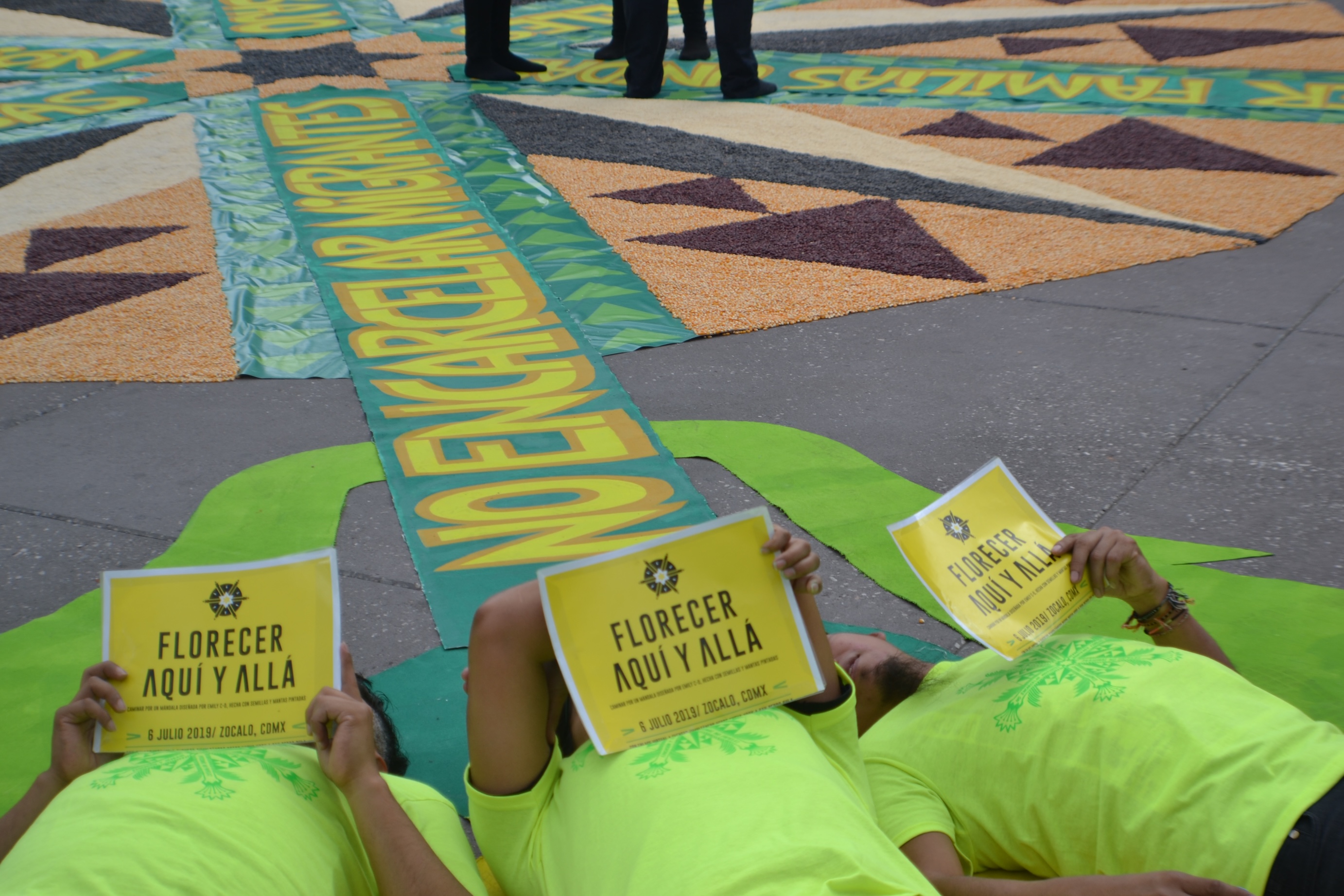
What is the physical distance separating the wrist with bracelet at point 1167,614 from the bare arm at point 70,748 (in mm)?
1365

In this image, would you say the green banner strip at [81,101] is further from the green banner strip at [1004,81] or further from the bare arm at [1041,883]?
the bare arm at [1041,883]

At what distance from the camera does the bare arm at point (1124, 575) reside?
1515 mm

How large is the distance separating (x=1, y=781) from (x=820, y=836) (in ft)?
4.34

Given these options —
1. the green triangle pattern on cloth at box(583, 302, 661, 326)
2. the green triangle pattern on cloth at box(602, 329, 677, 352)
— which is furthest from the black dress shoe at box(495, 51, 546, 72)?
the green triangle pattern on cloth at box(602, 329, 677, 352)

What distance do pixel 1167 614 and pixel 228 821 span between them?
1277 millimetres

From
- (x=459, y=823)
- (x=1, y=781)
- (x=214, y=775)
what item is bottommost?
(x=1, y=781)

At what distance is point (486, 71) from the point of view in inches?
253

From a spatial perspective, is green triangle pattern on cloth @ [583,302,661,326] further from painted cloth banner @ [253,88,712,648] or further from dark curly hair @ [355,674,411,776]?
dark curly hair @ [355,674,411,776]

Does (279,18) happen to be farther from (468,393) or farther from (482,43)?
(468,393)

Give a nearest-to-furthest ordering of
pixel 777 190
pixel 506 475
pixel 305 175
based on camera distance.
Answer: pixel 506 475 → pixel 777 190 → pixel 305 175

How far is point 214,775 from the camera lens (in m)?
1.31

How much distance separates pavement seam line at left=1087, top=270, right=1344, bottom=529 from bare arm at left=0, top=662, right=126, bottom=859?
1879mm

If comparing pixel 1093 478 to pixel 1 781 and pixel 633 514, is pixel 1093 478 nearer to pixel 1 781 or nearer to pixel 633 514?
pixel 633 514

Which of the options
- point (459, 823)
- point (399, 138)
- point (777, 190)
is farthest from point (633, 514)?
point (399, 138)
